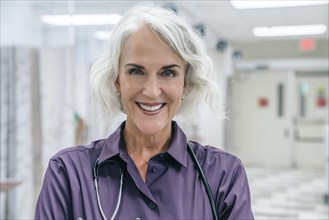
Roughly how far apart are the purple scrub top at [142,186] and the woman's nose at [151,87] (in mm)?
204

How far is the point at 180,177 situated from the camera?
1.29 metres

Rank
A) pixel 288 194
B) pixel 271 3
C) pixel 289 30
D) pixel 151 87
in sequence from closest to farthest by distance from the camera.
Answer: pixel 151 87 < pixel 271 3 < pixel 288 194 < pixel 289 30

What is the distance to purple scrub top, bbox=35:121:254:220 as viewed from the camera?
1.20m

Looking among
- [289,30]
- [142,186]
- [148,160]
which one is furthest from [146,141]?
[289,30]

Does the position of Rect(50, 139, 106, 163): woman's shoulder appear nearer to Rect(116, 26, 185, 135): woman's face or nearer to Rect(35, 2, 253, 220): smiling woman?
Rect(35, 2, 253, 220): smiling woman

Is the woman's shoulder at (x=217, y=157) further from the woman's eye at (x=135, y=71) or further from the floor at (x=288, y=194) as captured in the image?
the floor at (x=288, y=194)

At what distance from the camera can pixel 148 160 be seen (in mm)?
1330

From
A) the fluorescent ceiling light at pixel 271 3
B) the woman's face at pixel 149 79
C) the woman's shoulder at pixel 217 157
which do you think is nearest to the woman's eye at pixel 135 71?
the woman's face at pixel 149 79

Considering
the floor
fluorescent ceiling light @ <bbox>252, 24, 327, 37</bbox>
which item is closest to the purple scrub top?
the floor

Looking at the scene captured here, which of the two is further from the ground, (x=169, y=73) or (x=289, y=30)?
(x=289, y=30)

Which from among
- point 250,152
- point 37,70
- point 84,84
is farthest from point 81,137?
point 250,152

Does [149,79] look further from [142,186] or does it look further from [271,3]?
[271,3]

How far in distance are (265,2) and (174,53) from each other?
523 cm

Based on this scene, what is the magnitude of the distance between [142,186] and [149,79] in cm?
31
